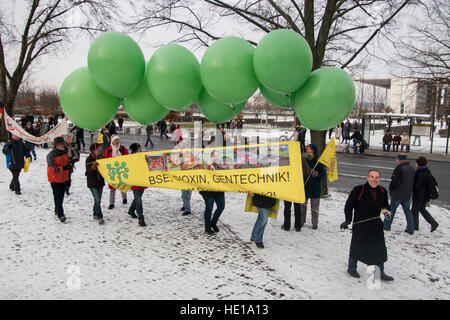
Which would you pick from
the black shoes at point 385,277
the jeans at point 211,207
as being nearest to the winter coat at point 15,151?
the jeans at point 211,207

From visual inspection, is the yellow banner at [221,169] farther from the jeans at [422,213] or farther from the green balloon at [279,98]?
the jeans at [422,213]

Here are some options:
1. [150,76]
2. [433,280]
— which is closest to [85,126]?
[150,76]

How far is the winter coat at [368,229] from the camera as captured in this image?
15.0 feet

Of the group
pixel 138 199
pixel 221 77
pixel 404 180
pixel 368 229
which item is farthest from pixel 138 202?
pixel 404 180

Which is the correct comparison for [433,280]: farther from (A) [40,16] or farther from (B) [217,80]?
(A) [40,16]

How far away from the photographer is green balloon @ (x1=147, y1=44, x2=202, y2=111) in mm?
4770

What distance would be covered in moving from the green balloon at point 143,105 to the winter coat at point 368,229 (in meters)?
3.38

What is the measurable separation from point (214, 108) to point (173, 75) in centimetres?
105

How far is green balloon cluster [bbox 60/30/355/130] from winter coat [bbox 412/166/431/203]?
9.95 feet

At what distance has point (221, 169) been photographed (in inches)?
218

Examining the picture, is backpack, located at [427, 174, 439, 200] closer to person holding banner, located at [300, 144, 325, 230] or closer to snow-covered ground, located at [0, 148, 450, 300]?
snow-covered ground, located at [0, 148, 450, 300]

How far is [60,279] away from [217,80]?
11.0 feet

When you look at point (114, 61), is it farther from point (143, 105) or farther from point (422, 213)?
point (422, 213)
